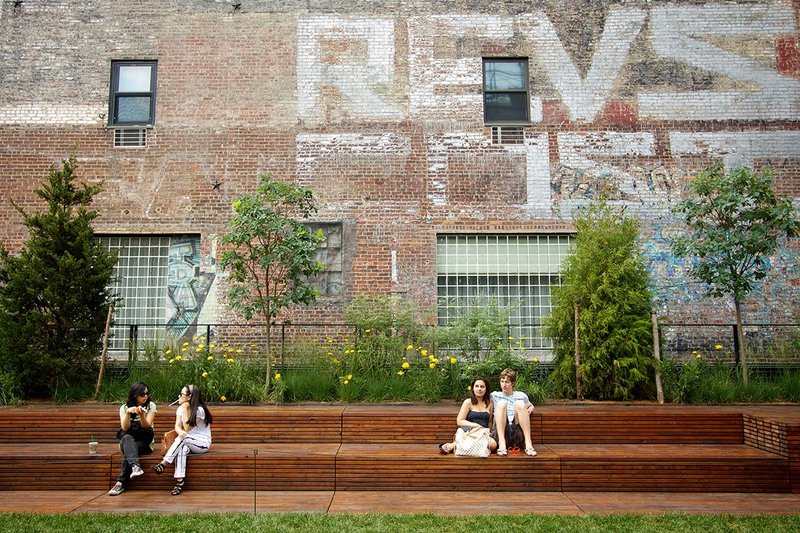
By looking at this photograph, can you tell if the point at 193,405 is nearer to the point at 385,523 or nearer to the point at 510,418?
the point at 385,523

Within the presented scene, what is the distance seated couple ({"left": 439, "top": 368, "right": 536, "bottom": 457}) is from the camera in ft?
24.2

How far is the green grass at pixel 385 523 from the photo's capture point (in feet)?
18.1

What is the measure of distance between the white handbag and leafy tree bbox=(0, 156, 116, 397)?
6.35 m

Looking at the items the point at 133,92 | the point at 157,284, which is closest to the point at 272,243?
the point at 157,284

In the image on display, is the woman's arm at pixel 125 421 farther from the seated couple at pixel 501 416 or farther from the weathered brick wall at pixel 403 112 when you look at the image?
the weathered brick wall at pixel 403 112

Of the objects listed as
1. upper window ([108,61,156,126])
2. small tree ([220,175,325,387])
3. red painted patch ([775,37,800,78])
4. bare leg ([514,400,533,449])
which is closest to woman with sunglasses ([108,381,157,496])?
small tree ([220,175,325,387])

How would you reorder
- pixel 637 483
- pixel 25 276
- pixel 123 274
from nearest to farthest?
pixel 637 483 → pixel 25 276 → pixel 123 274

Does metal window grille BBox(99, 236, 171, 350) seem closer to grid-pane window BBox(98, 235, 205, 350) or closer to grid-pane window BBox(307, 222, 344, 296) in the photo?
grid-pane window BBox(98, 235, 205, 350)

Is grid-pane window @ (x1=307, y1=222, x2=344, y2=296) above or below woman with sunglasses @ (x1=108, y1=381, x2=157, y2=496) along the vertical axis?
above

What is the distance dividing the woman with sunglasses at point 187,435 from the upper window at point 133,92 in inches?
329

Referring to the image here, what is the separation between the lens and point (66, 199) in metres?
10.5

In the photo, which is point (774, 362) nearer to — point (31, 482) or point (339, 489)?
point (339, 489)

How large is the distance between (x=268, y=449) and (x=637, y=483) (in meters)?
4.14

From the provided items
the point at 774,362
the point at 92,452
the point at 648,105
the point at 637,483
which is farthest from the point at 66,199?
the point at 774,362
